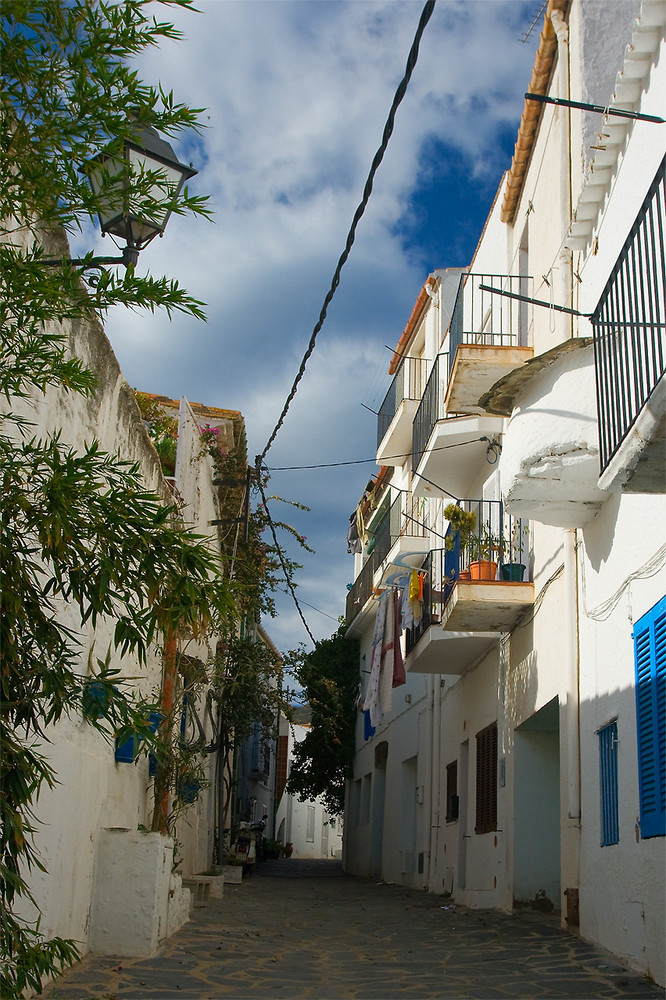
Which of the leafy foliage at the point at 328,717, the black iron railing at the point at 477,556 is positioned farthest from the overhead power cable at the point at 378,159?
the leafy foliage at the point at 328,717

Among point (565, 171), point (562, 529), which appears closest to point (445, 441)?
point (562, 529)

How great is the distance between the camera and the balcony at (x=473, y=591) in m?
11.5

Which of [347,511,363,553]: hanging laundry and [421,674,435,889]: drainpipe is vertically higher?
[347,511,363,553]: hanging laundry

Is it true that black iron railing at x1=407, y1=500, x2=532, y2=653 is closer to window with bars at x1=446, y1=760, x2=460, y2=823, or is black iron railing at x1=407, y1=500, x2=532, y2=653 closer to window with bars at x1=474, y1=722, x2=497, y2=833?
window with bars at x1=474, y1=722, x2=497, y2=833

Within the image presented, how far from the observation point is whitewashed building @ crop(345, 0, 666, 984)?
6672mm

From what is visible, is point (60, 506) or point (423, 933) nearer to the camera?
point (60, 506)

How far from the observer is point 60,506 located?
4105 mm

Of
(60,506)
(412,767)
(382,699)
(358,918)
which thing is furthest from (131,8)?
(412,767)

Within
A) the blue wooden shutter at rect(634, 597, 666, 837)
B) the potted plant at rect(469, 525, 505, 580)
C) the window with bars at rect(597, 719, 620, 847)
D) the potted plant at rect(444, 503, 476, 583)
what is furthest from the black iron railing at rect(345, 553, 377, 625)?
the blue wooden shutter at rect(634, 597, 666, 837)

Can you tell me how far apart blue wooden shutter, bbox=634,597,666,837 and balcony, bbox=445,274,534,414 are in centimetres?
377

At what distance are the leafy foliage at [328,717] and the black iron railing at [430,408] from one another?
430 inches

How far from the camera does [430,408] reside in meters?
15.0

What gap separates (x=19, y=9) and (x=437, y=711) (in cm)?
1441

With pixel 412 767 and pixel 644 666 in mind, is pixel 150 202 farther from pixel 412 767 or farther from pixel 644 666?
pixel 412 767
